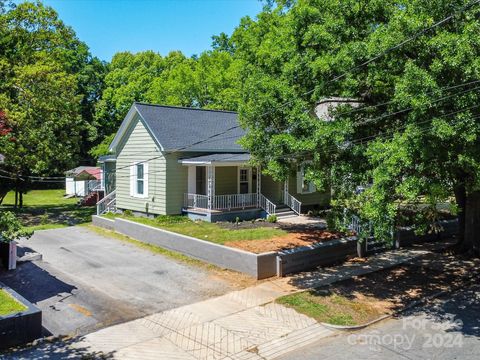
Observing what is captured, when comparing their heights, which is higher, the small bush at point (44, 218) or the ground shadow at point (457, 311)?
the small bush at point (44, 218)

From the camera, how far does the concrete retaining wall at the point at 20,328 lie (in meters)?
8.21

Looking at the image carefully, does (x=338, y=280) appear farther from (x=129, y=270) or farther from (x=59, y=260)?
(x=59, y=260)

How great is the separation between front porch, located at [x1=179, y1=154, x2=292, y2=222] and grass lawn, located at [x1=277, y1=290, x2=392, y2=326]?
30.7 ft

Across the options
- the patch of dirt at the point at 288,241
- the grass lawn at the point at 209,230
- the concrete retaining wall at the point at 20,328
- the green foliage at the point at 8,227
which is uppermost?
the green foliage at the point at 8,227

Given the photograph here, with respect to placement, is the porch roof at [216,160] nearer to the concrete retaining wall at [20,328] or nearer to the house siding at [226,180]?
the house siding at [226,180]

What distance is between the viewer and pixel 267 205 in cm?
2216

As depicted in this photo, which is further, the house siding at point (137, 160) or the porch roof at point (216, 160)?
the house siding at point (137, 160)

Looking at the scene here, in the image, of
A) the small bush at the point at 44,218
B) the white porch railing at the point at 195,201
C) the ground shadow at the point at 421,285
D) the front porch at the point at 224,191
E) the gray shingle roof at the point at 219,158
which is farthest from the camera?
the small bush at the point at 44,218

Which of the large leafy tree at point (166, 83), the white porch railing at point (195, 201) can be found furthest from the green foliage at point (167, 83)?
the white porch railing at point (195, 201)

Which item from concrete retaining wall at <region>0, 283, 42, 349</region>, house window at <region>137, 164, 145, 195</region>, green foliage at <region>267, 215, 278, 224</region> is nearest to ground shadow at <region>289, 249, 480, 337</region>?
green foliage at <region>267, 215, 278, 224</region>

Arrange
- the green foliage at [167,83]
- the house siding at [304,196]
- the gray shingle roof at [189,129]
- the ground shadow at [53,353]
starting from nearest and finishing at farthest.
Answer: the ground shadow at [53,353] → the gray shingle roof at [189,129] → the house siding at [304,196] → the green foliage at [167,83]

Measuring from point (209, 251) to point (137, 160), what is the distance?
9910 mm

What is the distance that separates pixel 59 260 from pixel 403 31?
520 inches

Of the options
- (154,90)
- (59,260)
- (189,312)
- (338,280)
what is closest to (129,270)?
(59,260)
